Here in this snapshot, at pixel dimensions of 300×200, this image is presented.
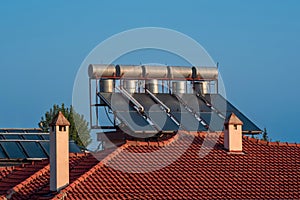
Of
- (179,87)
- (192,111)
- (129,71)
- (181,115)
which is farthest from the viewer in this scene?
(179,87)

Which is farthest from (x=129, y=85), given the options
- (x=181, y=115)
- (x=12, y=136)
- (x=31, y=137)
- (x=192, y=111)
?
(x=12, y=136)

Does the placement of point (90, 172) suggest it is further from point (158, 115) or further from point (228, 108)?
point (228, 108)

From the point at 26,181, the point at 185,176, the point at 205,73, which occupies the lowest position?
the point at 26,181

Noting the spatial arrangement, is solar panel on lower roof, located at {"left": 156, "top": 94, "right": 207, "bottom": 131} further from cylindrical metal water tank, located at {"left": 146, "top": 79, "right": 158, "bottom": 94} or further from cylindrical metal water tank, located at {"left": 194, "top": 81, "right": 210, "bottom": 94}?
cylindrical metal water tank, located at {"left": 194, "top": 81, "right": 210, "bottom": 94}

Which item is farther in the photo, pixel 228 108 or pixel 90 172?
pixel 228 108

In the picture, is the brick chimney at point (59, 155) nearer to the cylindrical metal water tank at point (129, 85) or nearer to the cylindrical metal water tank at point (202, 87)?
the cylindrical metal water tank at point (129, 85)

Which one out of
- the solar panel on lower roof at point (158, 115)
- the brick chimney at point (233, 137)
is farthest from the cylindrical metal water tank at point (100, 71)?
the brick chimney at point (233, 137)

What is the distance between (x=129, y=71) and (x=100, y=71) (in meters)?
1.54

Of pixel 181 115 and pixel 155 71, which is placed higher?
pixel 155 71

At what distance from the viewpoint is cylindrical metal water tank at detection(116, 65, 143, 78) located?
3528cm

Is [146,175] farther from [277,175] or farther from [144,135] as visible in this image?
[144,135]

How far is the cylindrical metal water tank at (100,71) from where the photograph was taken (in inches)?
1361

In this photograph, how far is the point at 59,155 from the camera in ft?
79.6

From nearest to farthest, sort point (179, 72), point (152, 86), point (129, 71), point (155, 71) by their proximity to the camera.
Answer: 1. point (129, 71)
2. point (152, 86)
3. point (155, 71)
4. point (179, 72)
